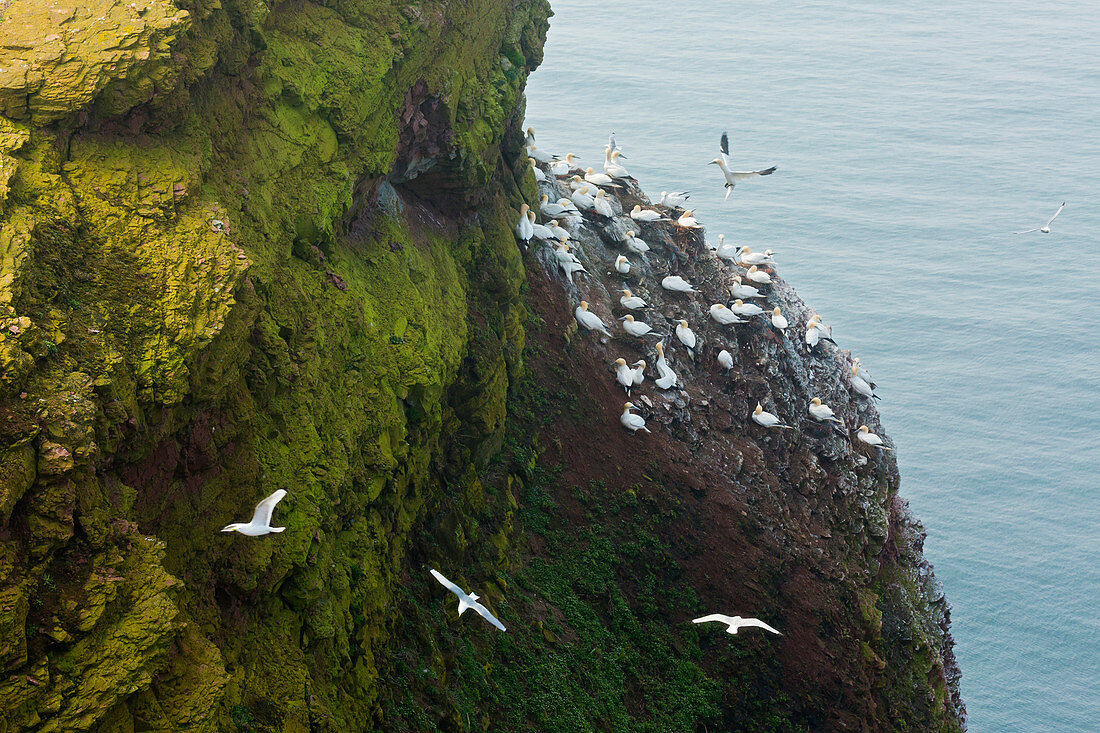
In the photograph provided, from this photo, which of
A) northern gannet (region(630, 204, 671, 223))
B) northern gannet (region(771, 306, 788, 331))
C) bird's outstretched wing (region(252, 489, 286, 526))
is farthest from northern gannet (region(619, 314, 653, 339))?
bird's outstretched wing (region(252, 489, 286, 526))

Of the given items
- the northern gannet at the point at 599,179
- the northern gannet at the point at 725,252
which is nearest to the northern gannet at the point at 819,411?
the northern gannet at the point at 725,252

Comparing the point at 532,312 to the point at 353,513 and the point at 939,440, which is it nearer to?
the point at 353,513

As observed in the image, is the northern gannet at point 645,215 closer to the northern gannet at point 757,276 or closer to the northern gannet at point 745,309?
the northern gannet at point 745,309

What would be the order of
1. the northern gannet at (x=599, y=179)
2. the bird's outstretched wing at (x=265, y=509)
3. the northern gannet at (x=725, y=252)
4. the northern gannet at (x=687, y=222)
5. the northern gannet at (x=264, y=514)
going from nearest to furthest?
the northern gannet at (x=264, y=514)
the bird's outstretched wing at (x=265, y=509)
the northern gannet at (x=687, y=222)
the northern gannet at (x=599, y=179)
the northern gannet at (x=725, y=252)

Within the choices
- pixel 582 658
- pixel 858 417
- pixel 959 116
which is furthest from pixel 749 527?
pixel 959 116

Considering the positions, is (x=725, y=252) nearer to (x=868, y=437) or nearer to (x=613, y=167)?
(x=613, y=167)

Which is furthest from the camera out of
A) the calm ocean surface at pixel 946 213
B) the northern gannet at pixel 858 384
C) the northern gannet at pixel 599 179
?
the calm ocean surface at pixel 946 213
